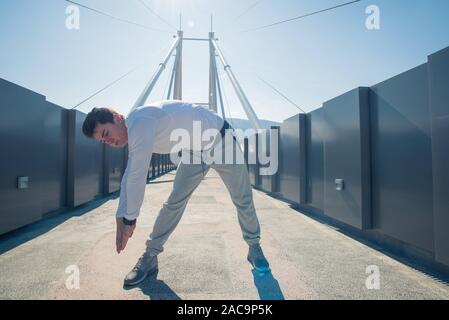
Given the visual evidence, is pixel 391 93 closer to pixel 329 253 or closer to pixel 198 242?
pixel 329 253

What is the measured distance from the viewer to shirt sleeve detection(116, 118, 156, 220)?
1.83 meters

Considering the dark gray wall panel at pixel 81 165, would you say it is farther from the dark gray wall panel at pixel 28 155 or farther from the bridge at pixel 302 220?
the dark gray wall panel at pixel 28 155

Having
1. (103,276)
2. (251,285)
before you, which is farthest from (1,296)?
(251,285)

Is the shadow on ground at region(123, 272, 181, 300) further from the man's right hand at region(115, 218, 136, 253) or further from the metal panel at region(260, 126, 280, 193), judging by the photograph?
the metal panel at region(260, 126, 280, 193)

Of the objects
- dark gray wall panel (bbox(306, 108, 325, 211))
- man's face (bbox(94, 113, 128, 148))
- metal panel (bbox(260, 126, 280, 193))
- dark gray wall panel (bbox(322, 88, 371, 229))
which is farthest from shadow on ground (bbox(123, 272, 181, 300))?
metal panel (bbox(260, 126, 280, 193))

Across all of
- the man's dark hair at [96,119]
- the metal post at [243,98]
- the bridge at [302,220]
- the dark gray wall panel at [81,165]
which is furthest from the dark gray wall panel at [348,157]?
the metal post at [243,98]

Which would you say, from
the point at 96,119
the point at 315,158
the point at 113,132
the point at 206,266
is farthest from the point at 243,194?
the point at 315,158

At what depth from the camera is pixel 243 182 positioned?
257 centimetres

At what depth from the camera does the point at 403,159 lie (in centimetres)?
294

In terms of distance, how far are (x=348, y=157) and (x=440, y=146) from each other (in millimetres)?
1501

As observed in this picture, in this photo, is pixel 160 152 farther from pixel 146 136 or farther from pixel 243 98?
pixel 243 98

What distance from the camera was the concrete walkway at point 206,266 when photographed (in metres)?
2.09

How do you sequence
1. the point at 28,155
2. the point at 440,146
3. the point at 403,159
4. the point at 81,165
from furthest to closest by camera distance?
the point at 81,165, the point at 28,155, the point at 403,159, the point at 440,146

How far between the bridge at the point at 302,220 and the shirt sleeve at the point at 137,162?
0.68 metres
